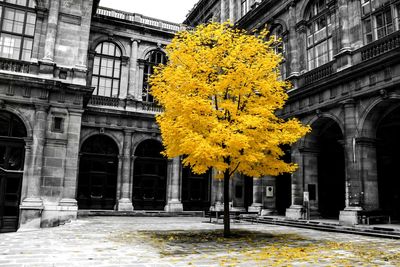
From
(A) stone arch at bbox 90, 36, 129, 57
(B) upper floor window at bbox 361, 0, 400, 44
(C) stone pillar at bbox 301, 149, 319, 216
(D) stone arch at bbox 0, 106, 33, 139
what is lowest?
(C) stone pillar at bbox 301, 149, 319, 216

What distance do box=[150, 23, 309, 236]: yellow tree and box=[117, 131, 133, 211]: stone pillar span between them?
1454 cm

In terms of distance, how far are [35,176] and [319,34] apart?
60.3 ft

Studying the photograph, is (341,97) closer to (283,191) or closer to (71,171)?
(283,191)

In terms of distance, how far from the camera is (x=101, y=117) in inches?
1048

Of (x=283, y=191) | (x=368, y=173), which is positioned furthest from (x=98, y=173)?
(x=368, y=173)

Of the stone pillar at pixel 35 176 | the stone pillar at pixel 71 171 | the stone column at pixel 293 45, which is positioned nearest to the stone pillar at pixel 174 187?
the stone pillar at pixel 71 171

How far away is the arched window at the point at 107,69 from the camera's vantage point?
27.8 meters

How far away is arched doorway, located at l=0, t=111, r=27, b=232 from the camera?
18516 millimetres

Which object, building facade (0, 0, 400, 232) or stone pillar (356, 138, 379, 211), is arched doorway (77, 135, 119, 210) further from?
stone pillar (356, 138, 379, 211)

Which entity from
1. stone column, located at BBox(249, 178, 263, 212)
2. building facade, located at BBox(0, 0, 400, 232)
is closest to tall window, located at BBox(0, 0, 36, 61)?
building facade, located at BBox(0, 0, 400, 232)

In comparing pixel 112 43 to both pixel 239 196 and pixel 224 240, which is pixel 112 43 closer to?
pixel 239 196

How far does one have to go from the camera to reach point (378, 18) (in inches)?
667

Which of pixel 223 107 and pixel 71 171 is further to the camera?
pixel 71 171

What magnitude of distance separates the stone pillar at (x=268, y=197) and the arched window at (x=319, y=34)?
7.92 metres
